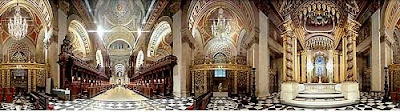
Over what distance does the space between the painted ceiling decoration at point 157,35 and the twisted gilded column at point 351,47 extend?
5.48 ft

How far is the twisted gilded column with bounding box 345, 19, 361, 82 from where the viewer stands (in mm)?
3725

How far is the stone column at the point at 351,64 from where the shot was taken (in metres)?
3.73

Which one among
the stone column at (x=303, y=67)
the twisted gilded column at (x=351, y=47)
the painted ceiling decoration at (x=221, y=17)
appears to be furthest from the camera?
the painted ceiling decoration at (x=221, y=17)

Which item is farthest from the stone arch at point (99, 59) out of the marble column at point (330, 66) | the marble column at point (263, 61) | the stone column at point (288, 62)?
the marble column at point (330, 66)

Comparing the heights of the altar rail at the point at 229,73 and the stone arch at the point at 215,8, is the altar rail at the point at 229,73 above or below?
below

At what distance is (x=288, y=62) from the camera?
3.78 meters

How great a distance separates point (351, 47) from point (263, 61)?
811 mm

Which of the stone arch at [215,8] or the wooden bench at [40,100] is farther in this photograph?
the stone arch at [215,8]

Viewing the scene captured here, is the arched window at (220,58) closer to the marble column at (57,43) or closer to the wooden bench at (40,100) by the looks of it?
the marble column at (57,43)

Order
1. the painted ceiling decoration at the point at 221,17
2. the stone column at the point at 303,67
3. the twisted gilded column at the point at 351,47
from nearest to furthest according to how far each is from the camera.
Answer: the twisted gilded column at the point at 351,47 < the stone column at the point at 303,67 < the painted ceiling decoration at the point at 221,17

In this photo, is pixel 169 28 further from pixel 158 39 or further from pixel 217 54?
pixel 217 54

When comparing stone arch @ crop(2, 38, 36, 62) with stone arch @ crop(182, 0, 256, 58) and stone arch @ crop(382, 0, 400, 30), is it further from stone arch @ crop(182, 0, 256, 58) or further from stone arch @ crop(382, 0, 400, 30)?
stone arch @ crop(382, 0, 400, 30)

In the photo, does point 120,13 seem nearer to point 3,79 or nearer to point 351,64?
point 3,79

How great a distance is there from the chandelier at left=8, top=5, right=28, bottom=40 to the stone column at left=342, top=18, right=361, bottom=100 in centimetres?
302
